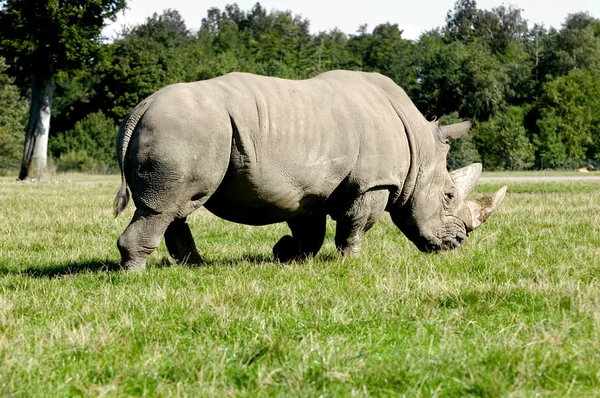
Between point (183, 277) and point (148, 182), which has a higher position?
point (148, 182)

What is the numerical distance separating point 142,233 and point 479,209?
3.64 metres

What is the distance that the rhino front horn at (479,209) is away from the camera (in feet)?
26.4

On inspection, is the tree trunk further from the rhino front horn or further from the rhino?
the rhino front horn

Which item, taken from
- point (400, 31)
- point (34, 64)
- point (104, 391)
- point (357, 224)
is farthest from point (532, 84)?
point (104, 391)

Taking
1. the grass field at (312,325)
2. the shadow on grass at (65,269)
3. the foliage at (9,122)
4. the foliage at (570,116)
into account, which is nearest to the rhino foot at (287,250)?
the grass field at (312,325)

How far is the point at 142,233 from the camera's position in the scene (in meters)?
6.22

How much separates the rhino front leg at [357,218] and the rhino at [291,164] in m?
0.01

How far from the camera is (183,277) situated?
6.17 meters

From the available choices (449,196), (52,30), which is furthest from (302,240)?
(52,30)

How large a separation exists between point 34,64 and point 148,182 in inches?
909

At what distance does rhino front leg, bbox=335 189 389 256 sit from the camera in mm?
7137

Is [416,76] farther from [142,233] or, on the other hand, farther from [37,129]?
[142,233]

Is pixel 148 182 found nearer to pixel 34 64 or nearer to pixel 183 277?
pixel 183 277

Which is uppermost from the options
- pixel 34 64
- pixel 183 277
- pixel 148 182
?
pixel 34 64
